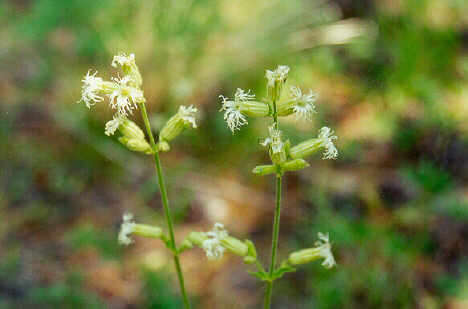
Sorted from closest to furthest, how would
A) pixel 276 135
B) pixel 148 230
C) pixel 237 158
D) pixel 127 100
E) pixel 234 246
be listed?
1. pixel 276 135
2. pixel 127 100
3. pixel 234 246
4. pixel 148 230
5. pixel 237 158

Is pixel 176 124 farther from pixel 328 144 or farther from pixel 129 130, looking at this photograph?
pixel 328 144

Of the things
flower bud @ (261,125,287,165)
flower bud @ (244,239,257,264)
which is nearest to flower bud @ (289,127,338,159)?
flower bud @ (261,125,287,165)

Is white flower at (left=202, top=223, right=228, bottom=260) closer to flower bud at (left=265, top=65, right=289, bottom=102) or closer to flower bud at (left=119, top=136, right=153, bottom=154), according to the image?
flower bud at (left=119, top=136, right=153, bottom=154)

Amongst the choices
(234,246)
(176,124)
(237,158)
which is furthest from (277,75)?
(237,158)

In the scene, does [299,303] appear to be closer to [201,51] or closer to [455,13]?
[201,51]

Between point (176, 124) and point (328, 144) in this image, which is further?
point (176, 124)

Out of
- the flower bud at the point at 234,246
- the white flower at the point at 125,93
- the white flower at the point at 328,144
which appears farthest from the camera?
the flower bud at the point at 234,246

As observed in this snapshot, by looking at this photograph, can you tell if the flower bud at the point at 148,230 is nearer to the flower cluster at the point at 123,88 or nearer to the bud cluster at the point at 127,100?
the bud cluster at the point at 127,100

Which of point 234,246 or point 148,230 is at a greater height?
point 148,230

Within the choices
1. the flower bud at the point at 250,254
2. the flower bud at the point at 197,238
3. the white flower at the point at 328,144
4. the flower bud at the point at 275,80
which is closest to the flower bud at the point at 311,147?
the white flower at the point at 328,144
